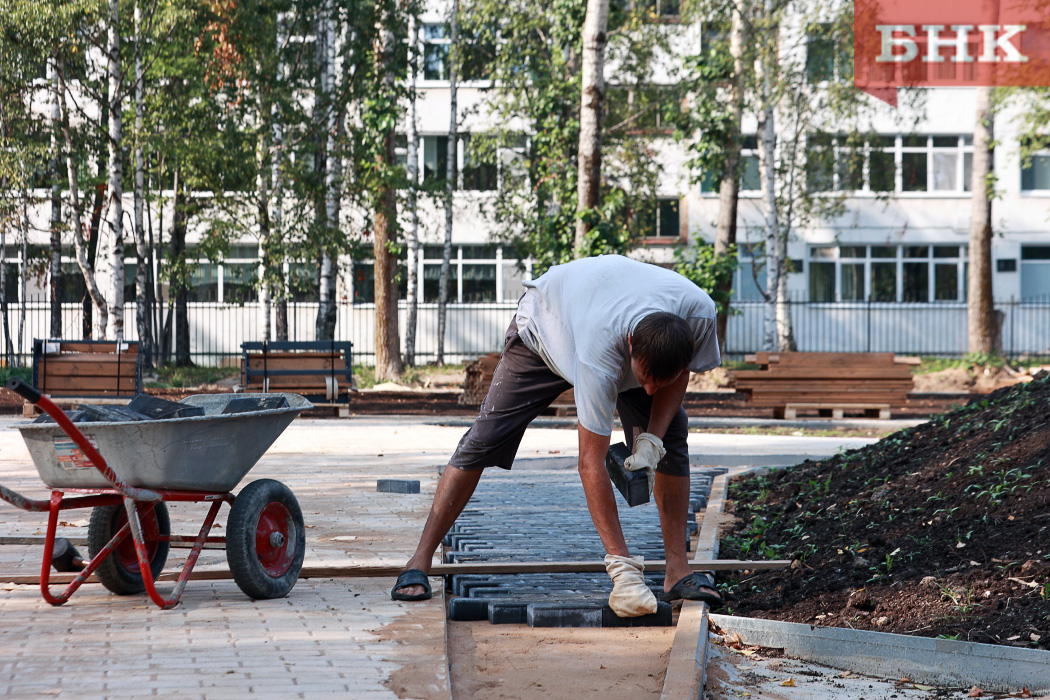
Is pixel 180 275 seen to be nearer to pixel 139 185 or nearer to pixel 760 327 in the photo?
pixel 139 185

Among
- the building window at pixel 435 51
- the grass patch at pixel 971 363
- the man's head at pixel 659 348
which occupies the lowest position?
the grass patch at pixel 971 363

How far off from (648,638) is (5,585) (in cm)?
281

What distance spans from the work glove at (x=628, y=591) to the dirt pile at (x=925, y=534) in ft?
1.87

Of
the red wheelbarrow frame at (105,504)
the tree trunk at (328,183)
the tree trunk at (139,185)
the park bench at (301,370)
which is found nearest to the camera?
the red wheelbarrow frame at (105,504)

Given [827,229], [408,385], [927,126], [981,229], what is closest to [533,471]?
[408,385]

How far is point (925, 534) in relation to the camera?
497cm

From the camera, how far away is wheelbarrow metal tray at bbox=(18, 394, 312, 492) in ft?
13.3

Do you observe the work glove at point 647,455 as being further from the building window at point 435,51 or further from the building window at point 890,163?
the building window at point 890,163

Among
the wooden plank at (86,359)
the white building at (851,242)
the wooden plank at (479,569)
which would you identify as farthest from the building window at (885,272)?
the wooden plank at (479,569)

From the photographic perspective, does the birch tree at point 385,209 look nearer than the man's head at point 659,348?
No

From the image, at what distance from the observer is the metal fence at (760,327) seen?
31172mm

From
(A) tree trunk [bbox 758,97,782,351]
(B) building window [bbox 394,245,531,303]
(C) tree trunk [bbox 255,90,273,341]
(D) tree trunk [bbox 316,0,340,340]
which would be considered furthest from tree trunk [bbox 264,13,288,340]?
(A) tree trunk [bbox 758,97,782,351]

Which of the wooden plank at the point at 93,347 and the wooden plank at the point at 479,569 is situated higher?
the wooden plank at the point at 93,347

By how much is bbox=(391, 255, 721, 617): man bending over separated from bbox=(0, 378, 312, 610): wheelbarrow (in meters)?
0.61
